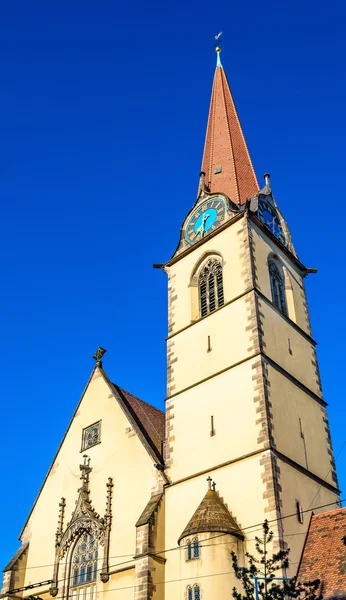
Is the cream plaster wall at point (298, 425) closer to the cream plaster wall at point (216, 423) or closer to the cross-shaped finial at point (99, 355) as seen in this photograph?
the cream plaster wall at point (216, 423)

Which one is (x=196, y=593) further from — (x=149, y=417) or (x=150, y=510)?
(x=149, y=417)

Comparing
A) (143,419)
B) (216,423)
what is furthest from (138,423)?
(216,423)

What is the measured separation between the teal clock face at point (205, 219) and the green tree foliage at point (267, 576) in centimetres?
1220

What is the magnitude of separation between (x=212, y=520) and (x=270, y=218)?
40.9ft

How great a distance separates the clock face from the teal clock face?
1.42 m

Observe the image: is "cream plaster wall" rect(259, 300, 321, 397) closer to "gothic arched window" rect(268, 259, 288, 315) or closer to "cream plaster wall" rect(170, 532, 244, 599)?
"gothic arched window" rect(268, 259, 288, 315)

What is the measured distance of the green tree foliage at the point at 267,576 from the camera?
15.1 metres

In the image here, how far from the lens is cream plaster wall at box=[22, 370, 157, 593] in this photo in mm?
21328

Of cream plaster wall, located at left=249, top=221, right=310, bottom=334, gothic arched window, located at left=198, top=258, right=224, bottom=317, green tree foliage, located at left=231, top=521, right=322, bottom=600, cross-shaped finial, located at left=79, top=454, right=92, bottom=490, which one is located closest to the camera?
green tree foliage, located at left=231, top=521, right=322, bottom=600

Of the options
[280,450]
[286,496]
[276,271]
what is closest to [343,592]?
[286,496]

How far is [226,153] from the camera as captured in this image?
1164 inches

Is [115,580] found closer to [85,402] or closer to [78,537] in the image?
[78,537]

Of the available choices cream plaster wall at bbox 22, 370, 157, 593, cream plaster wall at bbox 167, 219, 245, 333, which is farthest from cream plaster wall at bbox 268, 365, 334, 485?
cream plaster wall at bbox 22, 370, 157, 593

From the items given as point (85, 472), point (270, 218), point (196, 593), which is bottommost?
point (196, 593)
